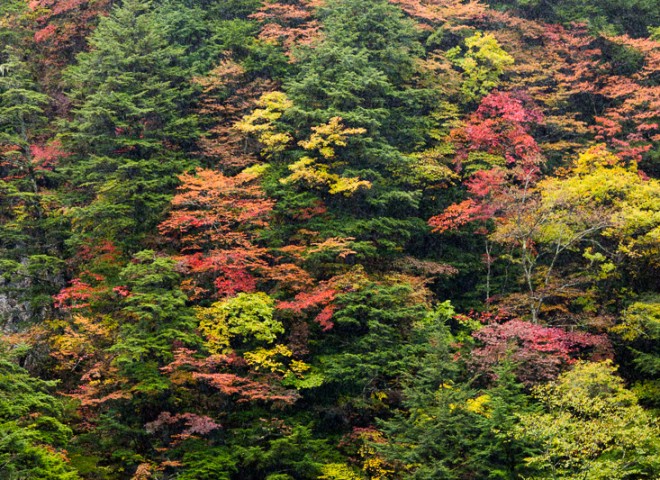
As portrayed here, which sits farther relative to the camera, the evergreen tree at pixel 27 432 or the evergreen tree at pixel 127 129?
the evergreen tree at pixel 127 129

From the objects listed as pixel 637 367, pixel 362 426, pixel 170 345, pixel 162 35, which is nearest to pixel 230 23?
pixel 162 35

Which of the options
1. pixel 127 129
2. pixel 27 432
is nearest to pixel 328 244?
pixel 127 129

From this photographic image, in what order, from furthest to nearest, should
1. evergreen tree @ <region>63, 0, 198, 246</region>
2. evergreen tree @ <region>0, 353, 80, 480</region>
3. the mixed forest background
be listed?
evergreen tree @ <region>63, 0, 198, 246</region> < the mixed forest background < evergreen tree @ <region>0, 353, 80, 480</region>

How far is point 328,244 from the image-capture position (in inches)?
922

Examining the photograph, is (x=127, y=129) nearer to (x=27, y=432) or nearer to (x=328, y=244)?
(x=328, y=244)

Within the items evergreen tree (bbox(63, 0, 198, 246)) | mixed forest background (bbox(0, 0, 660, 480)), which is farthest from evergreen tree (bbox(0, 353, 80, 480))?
evergreen tree (bbox(63, 0, 198, 246))

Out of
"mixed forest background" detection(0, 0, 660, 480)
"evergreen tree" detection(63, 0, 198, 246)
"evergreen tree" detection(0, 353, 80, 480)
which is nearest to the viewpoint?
"evergreen tree" detection(0, 353, 80, 480)

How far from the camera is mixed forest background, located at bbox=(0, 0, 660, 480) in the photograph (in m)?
19.1

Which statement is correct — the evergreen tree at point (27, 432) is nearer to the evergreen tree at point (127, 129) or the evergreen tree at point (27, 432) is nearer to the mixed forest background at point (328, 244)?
the mixed forest background at point (328, 244)

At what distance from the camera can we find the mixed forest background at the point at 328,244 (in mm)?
19141

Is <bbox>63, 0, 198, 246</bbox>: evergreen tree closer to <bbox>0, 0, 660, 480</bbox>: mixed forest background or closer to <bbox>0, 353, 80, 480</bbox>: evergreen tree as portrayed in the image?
<bbox>0, 0, 660, 480</bbox>: mixed forest background

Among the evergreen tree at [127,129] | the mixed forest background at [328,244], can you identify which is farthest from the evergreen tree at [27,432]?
the evergreen tree at [127,129]

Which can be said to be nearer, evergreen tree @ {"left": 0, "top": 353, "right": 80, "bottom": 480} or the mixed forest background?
evergreen tree @ {"left": 0, "top": 353, "right": 80, "bottom": 480}

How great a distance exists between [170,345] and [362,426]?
22.5 feet
